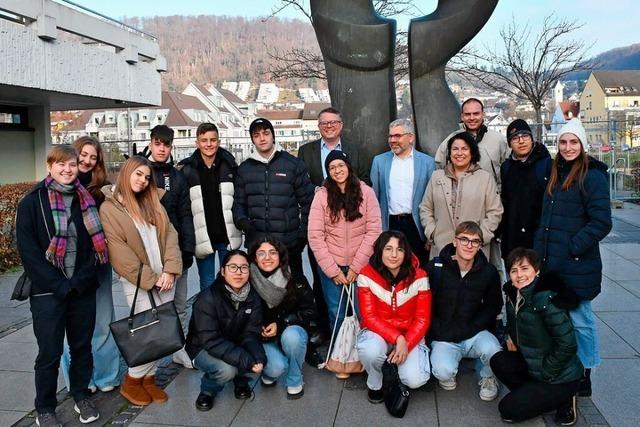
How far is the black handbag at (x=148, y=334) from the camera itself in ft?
10.4

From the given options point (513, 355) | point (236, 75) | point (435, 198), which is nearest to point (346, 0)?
point (435, 198)

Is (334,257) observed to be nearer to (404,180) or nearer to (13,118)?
(404,180)

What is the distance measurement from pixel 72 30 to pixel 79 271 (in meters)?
10.1

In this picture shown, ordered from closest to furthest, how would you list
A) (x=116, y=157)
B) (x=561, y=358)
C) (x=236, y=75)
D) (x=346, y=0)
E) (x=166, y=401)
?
(x=561, y=358) → (x=166, y=401) → (x=346, y=0) → (x=116, y=157) → (x=236, y=75)

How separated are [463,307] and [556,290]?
60 centimetres

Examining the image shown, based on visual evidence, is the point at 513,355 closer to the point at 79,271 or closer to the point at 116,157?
the point at 79,271

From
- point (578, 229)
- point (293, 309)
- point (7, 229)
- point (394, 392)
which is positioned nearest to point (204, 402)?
point (293, 309)

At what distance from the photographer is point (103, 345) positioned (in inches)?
141

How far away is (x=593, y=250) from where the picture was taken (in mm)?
3279

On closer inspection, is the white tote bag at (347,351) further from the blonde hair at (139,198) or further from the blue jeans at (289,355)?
the blonde hair at (139,198)

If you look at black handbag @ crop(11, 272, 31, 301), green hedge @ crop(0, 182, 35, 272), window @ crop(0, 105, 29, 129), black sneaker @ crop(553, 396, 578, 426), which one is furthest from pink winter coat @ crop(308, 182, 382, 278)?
window @ crop(0, 105, 29, 129)

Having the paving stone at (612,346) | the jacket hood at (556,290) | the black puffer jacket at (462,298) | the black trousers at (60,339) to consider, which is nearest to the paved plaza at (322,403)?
the paving stone at (612,346)

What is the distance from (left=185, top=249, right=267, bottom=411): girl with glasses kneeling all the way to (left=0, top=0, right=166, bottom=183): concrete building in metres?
8.37

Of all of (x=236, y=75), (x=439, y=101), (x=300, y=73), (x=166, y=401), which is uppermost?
(x=236, y=75)
